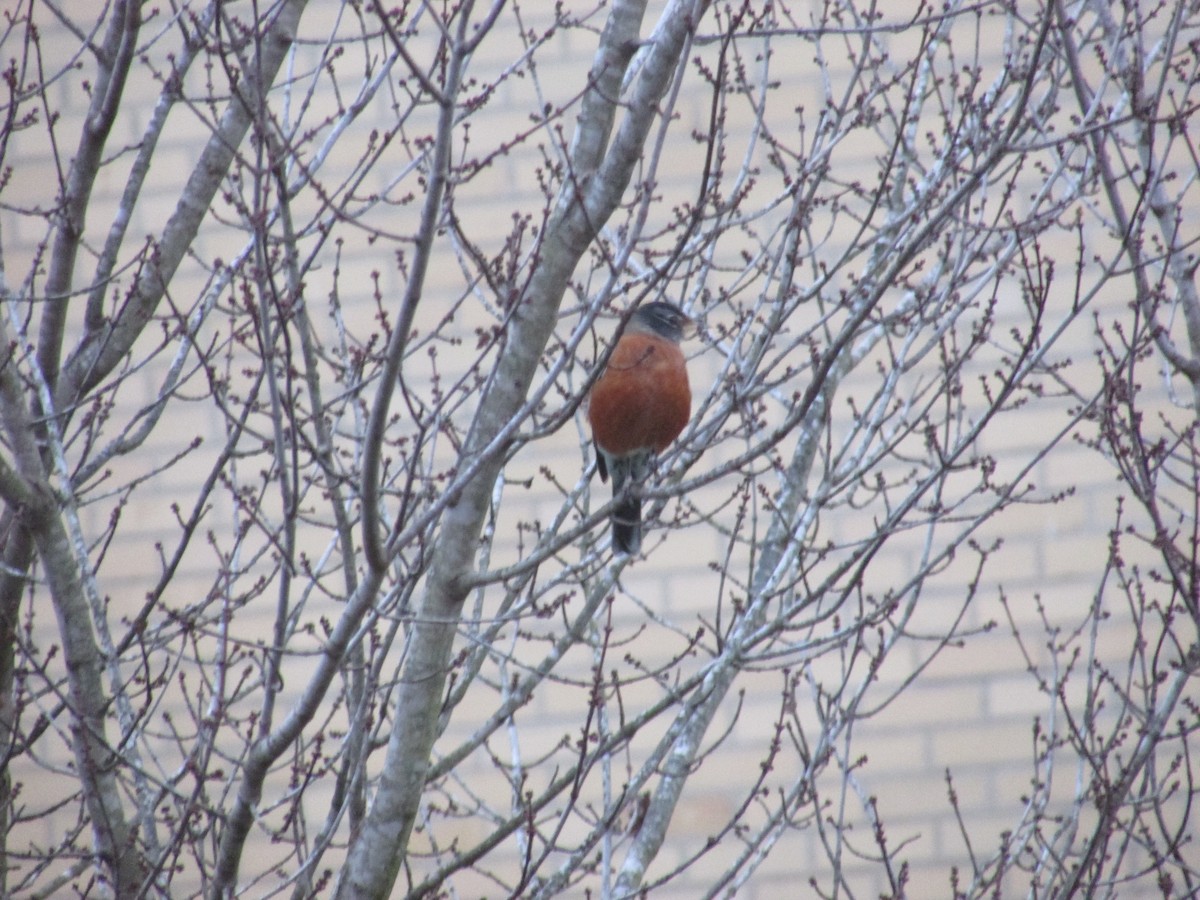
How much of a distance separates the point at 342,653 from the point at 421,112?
2.61 meters

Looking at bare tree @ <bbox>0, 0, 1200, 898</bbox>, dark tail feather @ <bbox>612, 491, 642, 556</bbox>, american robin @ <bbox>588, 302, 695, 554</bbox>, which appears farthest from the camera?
american robin @ <bbox>588, 302, 695, 554</bbox>

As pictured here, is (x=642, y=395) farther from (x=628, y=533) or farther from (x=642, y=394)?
(x=628, y=533)

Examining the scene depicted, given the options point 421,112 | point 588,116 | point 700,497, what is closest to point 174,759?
point 700,497

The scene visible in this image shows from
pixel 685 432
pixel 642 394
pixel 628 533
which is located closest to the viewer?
pixel 628 533

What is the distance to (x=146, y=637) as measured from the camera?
2268 mm

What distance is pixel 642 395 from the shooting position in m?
3.28

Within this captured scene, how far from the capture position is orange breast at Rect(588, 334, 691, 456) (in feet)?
10.7

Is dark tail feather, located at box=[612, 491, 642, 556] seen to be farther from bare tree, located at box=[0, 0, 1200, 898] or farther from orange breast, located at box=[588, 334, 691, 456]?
orange breast, located at box=[588, 334, 691, 456]

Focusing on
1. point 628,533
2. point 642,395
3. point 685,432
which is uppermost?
point 685,432

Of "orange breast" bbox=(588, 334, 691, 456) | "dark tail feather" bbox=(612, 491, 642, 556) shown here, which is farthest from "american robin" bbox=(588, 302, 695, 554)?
"dark tail feather" bbox=(612, 491, 642, 556)

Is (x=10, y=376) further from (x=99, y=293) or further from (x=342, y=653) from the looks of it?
→ (x=342, y=653)

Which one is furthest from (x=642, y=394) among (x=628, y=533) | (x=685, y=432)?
(x=628, y=533)

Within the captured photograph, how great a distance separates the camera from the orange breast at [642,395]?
326cm

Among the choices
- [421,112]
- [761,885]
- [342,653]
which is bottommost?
[342,653]
